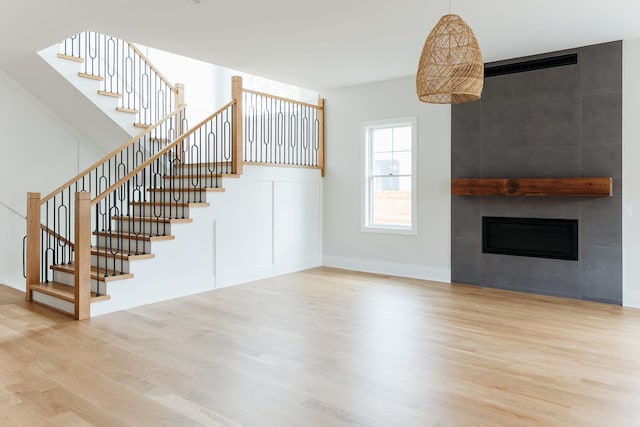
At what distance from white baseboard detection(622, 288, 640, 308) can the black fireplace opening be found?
1.83ft

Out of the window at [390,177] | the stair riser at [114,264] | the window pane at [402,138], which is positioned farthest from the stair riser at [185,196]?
the window pane at [402,138]

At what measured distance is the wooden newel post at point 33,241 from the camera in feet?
15.8

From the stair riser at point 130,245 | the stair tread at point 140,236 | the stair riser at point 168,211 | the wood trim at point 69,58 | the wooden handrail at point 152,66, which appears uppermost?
the wooden handrail at point 152,66

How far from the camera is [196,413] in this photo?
2385mm

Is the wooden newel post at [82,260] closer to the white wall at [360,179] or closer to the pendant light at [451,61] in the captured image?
the pendant light at [451,61]

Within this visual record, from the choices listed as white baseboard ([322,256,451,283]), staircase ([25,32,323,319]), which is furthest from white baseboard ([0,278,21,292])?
white baseboard ([322,256,451,283])

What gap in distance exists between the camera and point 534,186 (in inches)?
198

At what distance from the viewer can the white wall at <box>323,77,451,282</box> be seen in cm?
595

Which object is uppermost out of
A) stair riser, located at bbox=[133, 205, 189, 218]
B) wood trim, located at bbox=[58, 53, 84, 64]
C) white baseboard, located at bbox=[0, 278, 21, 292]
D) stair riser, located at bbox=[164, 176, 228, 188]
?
wood trim, located at bbox=[58, 53, 84, 64]

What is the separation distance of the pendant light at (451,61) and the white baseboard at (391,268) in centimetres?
Result: 335

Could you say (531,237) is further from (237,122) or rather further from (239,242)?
(237,122)

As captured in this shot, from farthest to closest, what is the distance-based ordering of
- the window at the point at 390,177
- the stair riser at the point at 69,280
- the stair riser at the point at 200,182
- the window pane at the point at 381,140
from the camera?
the window pane at the point at 381,140 < the window at the point at 390,177 < the stair riser at the point at 200,182 < the stair riser at the point at 69,280

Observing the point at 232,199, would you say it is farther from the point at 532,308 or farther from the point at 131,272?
the point at 532,308

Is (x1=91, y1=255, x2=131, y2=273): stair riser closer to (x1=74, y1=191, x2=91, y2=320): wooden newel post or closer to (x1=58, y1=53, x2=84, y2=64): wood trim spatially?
(x1=74, y1=191, x2=91, y2=320): wooden newel post
